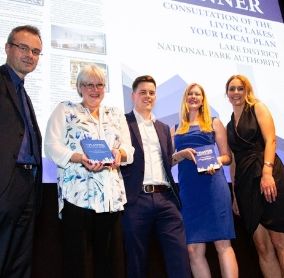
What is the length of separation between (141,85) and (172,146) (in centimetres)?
41

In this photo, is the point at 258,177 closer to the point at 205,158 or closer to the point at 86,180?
the point at 205,158

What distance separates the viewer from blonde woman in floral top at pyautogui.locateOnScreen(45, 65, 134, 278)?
6.65ft

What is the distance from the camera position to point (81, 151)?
2.17 meters

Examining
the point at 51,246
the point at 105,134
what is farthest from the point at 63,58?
the point at 51,246

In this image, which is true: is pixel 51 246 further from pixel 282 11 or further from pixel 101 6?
pixel 282 11

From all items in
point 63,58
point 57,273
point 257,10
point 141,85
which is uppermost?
point 257,10

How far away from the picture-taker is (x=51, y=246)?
279 cm

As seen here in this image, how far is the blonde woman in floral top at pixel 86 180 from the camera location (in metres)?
2.03

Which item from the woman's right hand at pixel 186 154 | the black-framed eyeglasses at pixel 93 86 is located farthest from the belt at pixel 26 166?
the woman's right hand at pixel 186 154

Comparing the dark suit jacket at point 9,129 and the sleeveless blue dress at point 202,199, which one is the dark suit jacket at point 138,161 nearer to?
Result: the sleeveless blue dress at point 202,199

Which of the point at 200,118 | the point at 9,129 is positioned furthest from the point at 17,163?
the point at 200,118

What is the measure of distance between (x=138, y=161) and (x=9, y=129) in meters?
0.78

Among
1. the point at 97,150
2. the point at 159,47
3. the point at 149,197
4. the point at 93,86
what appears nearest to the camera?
the point at 97,150

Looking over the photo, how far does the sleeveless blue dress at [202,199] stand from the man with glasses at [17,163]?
1007 millimetres
